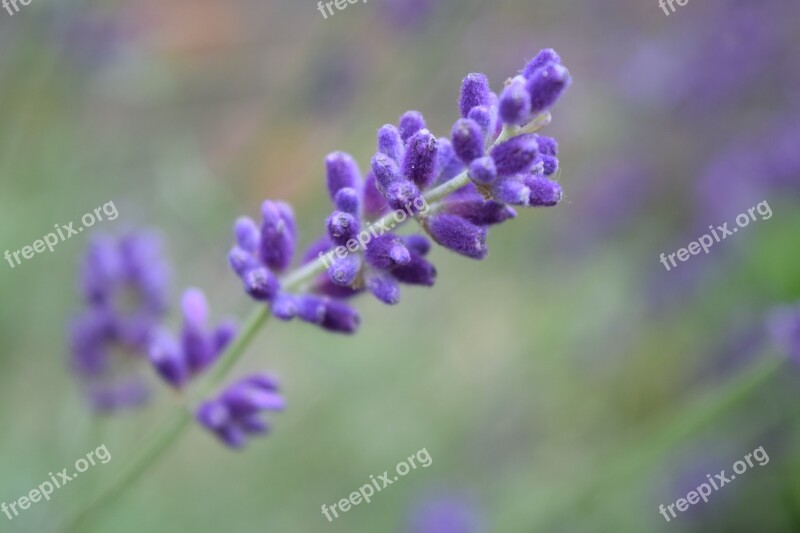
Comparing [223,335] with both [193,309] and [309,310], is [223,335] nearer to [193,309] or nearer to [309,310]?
[193,309]

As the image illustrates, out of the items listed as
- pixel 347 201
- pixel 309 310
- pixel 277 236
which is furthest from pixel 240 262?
pixel 347 201

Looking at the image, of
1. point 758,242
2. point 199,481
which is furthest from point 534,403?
point 199,481

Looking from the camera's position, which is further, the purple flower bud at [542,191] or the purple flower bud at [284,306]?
the purple flower bud at [284,306]

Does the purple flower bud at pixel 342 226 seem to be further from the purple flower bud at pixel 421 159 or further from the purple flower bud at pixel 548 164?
the purple flower bud at pixel 548 164

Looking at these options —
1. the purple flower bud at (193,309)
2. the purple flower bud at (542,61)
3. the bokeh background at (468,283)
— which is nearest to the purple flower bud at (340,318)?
the purple flower bud at (193,309)

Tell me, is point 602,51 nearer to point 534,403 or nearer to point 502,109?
point 534,403

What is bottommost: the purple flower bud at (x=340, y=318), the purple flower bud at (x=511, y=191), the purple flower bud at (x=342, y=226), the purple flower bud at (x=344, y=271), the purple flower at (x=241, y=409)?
the purple flower at (x=241, y=409)

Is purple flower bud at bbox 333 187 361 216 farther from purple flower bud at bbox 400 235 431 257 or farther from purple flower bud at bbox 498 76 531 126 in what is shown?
purple flower bud at bbox 498 76 531 126
